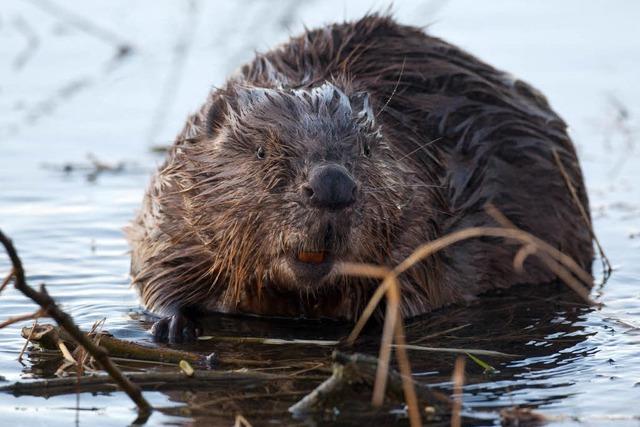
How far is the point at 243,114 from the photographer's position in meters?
5.08

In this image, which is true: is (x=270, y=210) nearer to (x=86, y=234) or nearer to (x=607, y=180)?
(x=86, y=234)

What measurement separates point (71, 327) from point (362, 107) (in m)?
1.87

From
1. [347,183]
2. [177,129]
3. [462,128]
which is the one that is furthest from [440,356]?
[177,129]

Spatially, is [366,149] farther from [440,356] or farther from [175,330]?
[175,330]

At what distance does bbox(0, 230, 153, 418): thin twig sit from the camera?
3.39 meters

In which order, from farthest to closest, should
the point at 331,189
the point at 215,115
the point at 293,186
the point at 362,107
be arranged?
1. the point at 215,115
2. the point at 362,107
3. the point at 293,186
4. the point at 331,189

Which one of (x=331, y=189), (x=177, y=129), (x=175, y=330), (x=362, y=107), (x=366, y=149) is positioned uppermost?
(x=177, y=129)

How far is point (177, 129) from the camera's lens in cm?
850

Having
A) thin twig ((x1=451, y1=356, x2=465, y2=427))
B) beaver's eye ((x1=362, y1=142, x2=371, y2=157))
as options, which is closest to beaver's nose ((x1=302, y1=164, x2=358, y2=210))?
beaver's eye ((x1=362, y1=142, x2=371, y2=157))

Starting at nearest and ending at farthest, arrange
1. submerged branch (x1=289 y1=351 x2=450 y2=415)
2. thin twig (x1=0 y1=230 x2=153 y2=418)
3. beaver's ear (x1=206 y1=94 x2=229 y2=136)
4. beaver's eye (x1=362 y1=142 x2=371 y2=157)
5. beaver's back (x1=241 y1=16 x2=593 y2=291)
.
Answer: thin twig (x1=0 y1=230 x2=153 y2=418) < submerged branch (x1=289 y1=351 x2=450 y2=415) < beaver's eye (x1=362 y1=142 x2=371 y2=157) < beaver's ear (x1=206 y1=94 x2=229 y2=136) < beaver's back (x1=241 y1=16 x2=593 y2=291)

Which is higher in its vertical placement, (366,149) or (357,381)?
(366,149)

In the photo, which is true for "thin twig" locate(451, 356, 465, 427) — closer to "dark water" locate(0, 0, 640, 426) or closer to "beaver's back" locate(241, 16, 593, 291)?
"dark water" locate(0, 0, 640, 426)

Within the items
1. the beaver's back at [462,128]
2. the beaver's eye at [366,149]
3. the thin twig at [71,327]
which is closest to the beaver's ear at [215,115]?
the beaver's back at [462,128]

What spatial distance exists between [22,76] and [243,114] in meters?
4.64
